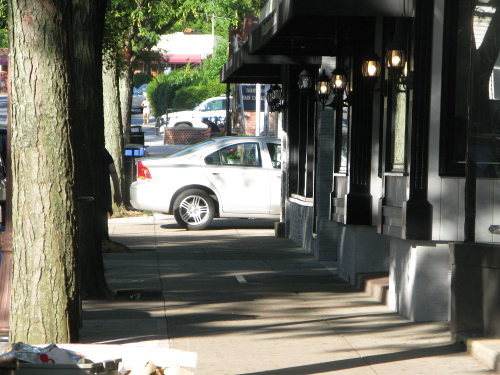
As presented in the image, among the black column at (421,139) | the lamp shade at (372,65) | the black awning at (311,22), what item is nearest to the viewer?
the black column at (421,139)

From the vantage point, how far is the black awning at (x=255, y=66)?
1266 cm

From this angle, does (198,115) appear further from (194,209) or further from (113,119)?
(194,209)

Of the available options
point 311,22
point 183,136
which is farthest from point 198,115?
point 311,22

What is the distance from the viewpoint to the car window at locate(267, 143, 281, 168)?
15.5 metres

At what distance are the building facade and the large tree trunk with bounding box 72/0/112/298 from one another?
2.17 meters

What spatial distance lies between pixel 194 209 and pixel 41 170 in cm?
996

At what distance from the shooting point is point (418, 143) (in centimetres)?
747

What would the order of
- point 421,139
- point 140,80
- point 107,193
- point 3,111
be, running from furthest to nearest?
point 140,80, point 3,111, point 107,193, point 421,139

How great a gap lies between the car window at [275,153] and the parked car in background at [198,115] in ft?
91.0

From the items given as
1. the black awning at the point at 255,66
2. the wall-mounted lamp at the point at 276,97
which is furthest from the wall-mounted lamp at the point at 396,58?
the wall-mounted lamp at the point at 276,97

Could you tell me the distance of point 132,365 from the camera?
14.9ft

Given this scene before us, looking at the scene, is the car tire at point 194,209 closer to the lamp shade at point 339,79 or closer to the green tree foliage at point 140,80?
the lamp shade at point 339,79

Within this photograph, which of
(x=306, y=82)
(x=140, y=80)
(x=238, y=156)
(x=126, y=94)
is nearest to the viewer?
(x=306, y=82)

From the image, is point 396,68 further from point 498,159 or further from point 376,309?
point 376,309
